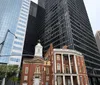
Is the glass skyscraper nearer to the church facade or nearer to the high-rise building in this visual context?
the high-rise building

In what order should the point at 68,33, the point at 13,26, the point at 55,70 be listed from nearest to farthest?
the point at 55,70
the point at 68,33
the point at 13,26

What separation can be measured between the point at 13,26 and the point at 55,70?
59947 millimetres

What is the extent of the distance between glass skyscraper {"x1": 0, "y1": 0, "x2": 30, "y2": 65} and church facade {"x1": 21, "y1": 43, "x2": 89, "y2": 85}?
121 ft

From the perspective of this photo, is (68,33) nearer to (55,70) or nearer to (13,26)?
(55,70)

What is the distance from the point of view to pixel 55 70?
40219mm

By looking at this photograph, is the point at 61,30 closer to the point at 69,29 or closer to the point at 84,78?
the point at 69,29

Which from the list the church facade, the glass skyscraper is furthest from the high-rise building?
the glass skyscraper

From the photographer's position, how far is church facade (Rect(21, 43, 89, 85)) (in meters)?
39.1

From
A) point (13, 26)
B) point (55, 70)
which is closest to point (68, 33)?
point (55, 70)

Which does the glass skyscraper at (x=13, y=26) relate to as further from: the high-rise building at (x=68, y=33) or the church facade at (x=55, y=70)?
the church facade at (x=55, y=70)

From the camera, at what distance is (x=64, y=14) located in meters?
88.5

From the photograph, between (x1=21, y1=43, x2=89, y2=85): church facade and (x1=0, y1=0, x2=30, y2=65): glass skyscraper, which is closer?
(x1=21, y1=43, x2=89, y2=85): church facade

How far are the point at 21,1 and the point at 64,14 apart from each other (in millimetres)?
44273

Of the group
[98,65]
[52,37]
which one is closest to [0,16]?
[52,37]
